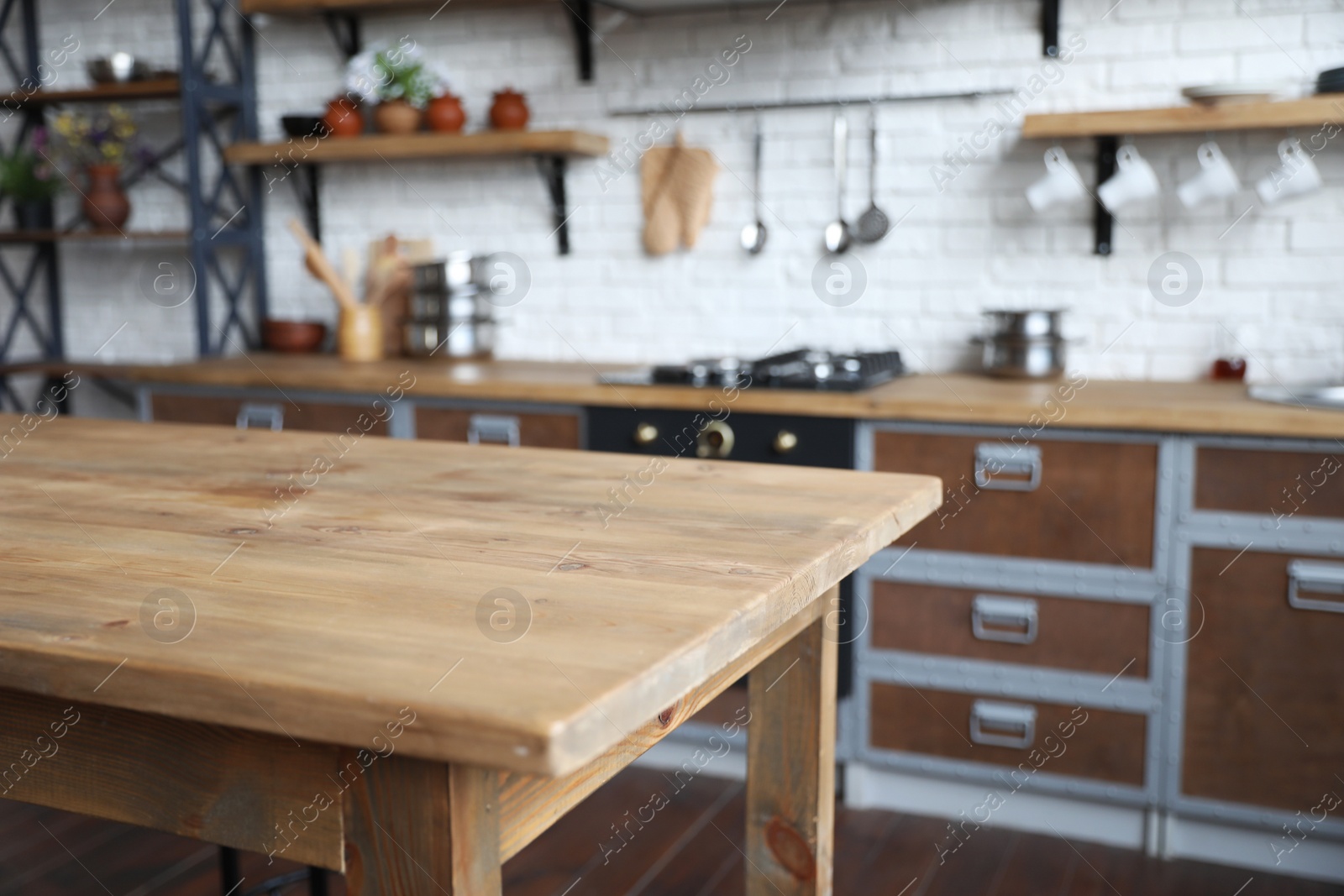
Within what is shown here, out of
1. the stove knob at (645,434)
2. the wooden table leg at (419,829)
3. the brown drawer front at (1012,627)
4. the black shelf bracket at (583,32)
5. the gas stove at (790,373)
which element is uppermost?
the black shelf bracket at (583,32)

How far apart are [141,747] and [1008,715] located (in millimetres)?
2083

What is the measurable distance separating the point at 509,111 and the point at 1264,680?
2.46 meters

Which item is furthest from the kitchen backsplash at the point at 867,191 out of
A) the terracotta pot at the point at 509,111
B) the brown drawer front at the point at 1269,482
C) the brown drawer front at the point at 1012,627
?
the brown drawer front at the point at 1012,627

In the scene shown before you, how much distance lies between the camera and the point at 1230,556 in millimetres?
2410

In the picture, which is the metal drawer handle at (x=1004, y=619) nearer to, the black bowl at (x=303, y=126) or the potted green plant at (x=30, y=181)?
the black bowl at (x=303, y=126)

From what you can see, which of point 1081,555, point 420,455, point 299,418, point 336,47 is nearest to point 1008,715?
point 1081,555

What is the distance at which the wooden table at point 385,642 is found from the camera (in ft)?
2.44

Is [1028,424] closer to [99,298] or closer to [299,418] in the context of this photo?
[299,418]

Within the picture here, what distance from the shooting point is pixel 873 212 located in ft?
10.7

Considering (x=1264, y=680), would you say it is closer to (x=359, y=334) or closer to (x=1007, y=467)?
(x=1007, y=467)

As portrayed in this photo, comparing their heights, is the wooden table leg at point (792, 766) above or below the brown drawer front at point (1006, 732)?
above

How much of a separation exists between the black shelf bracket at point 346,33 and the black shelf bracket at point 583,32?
2.58ft

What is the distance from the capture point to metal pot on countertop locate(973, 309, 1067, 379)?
2.91 meters

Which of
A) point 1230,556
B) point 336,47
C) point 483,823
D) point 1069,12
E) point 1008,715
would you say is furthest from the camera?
point 336,47
